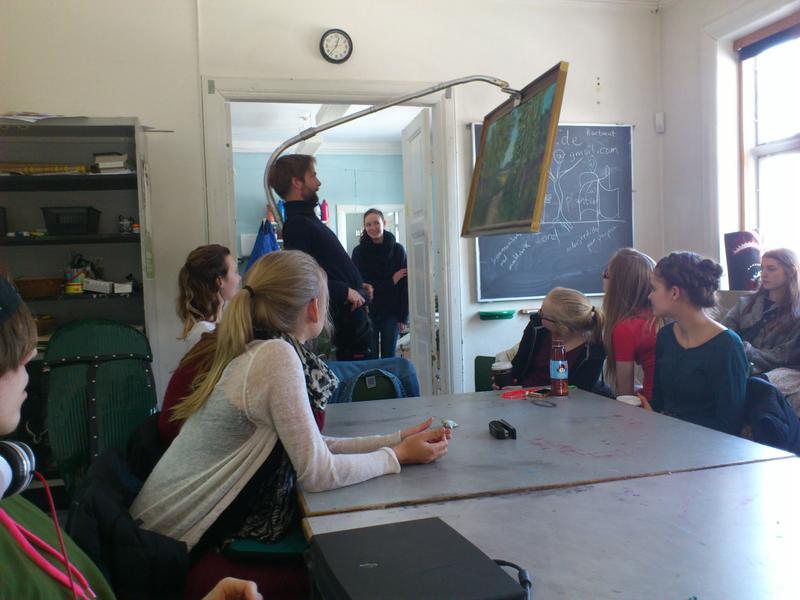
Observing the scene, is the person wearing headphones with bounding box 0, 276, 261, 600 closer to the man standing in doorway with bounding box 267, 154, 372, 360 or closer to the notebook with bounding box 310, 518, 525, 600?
the notebook with bounding box 310, 518, 525, 600

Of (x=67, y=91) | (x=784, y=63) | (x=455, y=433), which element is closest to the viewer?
(x=455, y=433)

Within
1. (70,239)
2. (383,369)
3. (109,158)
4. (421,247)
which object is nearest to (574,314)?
(383,369)

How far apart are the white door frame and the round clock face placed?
149 millimetres

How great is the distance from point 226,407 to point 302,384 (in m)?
0.18

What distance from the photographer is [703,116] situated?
4.21 m

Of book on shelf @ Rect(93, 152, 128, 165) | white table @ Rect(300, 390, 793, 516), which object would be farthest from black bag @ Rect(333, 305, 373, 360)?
book on shelf @ Rect(93, 152, 128, 165)

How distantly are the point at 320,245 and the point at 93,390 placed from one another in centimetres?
126

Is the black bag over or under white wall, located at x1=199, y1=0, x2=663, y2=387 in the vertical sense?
under

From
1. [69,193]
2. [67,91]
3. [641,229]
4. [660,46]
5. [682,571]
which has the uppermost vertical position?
[660,46]

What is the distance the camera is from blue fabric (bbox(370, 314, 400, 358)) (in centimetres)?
491

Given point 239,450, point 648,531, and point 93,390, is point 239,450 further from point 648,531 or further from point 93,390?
point 93,390

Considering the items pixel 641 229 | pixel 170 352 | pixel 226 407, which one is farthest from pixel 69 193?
pixel 641 229

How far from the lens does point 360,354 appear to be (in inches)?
132

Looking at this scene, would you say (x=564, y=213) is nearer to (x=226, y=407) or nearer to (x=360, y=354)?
(x=360, y=354)
